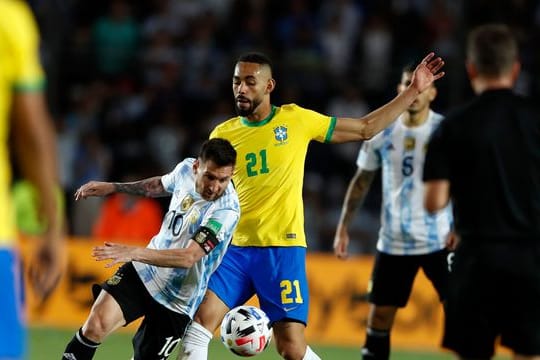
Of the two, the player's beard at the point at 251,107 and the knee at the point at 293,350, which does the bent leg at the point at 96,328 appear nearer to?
the knee at the point at 293,350

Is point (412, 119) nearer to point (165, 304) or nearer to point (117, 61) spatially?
point (165, 304)

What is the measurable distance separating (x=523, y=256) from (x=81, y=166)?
962 centimetres

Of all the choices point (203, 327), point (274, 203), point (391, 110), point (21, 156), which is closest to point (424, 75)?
point (391, 110)

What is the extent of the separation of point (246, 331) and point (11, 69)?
3.43m

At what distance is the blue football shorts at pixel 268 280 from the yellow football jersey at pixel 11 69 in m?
3.27

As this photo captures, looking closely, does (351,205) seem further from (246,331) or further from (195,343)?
(195,343)

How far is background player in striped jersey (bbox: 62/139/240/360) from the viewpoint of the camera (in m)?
6.59

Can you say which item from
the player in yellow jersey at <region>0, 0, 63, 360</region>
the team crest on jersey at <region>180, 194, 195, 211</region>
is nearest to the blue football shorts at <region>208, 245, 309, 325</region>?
the team crest on jersey at <region>180, 194, 195, 211</region>

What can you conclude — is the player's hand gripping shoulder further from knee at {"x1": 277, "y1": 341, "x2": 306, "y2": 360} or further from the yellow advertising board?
the yellow advertising board

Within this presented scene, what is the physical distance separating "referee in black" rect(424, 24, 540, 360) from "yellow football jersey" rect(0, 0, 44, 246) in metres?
1.93

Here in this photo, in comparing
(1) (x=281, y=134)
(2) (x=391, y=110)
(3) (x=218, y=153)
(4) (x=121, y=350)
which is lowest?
(4) (x=121, y=350)

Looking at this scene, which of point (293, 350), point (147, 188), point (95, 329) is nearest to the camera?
point (95, 329)

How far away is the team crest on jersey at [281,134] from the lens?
7301 millimetres

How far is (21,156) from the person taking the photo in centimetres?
402
